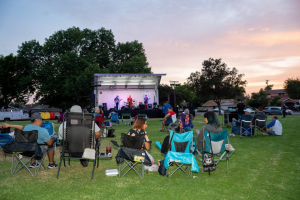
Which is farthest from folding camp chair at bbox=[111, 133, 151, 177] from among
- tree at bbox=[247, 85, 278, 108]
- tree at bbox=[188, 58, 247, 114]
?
tree at bbox=[247, 85, 278, 108]

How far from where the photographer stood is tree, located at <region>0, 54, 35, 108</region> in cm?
2734

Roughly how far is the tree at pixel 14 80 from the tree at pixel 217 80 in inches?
884

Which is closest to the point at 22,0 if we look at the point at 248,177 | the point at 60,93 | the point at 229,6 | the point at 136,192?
the point at 229,6

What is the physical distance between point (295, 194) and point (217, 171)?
128 centimetres

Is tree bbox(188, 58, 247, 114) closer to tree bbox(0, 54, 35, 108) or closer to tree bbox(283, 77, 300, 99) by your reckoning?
tree bbox(0, 54, 35, 108)

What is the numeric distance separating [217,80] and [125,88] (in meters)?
13.0

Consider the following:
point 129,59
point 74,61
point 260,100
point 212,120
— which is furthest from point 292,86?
point 212,120

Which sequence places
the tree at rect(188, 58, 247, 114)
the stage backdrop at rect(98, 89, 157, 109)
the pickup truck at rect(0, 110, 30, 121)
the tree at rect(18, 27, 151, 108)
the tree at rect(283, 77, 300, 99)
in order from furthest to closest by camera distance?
the tree at rect(283, 77, 300, 99) → the tree at rect(188, 58, 247, 114) → the tree at rect(18, 27, 151, 108) → the stage backdrop at rect(98, 89, 157, 109) → the pickup truck at rect(0, 110, 30, 121)

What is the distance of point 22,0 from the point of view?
10203 millimetres

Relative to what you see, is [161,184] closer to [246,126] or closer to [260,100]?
[246,126]

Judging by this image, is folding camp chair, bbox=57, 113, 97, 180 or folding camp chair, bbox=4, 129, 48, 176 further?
folding camp chair, bbox=57, 113, 97, 180

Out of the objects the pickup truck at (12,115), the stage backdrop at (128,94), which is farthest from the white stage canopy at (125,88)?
the pickup truck at (12,115)

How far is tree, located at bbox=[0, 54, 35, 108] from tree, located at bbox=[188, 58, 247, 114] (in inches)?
884

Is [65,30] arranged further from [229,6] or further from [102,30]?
[229,6]
